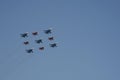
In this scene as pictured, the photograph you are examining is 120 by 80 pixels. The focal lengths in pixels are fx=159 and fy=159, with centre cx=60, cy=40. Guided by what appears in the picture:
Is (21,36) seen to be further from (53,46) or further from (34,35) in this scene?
(53,46)

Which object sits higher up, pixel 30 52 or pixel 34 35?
pixel 34 35

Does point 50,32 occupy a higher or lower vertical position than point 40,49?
higher

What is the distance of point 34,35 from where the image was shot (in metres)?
47.8

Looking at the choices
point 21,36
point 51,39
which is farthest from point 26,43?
point 51,39

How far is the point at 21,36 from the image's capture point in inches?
1906

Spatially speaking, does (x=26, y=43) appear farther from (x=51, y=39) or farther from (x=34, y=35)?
(x=51, y=39)

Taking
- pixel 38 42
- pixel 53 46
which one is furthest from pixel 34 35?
pixel 53 46

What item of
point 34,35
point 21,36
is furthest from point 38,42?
point 21,36

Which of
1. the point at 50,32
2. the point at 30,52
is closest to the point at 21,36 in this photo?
the point at 30,52

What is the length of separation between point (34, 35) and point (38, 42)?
2.44 meters

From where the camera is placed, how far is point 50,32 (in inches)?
1928

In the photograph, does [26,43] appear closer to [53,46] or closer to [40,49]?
[40,49]

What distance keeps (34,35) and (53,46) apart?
6652mm

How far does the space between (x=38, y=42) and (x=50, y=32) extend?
4.79 meters
